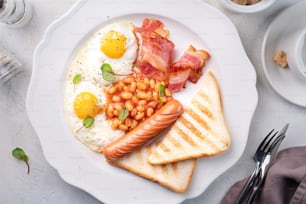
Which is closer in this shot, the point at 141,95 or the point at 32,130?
the point at 141,95

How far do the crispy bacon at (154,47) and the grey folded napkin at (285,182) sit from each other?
555mm

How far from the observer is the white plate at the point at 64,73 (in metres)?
1.67

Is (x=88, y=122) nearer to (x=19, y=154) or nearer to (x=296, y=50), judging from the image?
(x=19, y=154)

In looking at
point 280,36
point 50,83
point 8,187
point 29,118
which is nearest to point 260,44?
point 280,36

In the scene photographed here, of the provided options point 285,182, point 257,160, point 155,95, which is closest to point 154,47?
point 155,95

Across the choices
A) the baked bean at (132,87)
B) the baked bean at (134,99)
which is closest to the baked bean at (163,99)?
the baked bean at (134,99)

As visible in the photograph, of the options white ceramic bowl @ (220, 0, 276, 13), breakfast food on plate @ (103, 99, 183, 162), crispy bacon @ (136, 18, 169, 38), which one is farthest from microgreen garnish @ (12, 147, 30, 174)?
white ceramic bowl @ (220, 0, 276, 13)

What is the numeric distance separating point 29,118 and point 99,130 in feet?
0.89

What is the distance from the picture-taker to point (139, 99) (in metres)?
1.70

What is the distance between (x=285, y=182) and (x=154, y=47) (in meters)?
0.71

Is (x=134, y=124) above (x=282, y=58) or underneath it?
underneath

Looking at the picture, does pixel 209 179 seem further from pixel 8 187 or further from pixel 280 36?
pixel 8 187

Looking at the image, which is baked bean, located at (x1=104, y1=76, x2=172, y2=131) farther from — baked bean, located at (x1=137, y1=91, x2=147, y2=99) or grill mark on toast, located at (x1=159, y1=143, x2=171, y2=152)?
grill mark on toast, located at (x1=159, y1=143, x2=171, y2=152)

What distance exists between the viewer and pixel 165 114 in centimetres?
165
